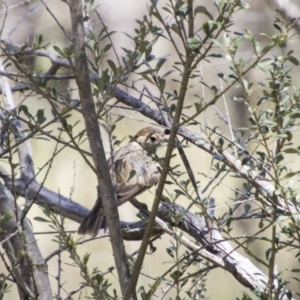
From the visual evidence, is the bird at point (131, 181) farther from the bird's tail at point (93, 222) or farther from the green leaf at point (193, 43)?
the green leaf at point (193, 43)

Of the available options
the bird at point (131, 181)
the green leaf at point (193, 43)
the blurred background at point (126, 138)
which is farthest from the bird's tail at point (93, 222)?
the blurred background at point (126, 138)

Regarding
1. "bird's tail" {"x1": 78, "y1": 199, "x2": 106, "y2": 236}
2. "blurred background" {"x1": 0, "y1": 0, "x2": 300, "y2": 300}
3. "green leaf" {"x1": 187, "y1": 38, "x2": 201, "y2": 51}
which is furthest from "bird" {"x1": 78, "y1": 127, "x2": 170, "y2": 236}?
"green leaf" {"x1": 187, "y1": 38, "x2": 201, "y2": 51}

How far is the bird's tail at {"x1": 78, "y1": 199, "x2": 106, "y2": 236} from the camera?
300 cm

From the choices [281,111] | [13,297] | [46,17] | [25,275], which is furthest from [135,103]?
[13,297]

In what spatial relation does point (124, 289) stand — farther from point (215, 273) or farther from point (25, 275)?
point (215, 273)

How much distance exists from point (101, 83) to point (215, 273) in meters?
4.86

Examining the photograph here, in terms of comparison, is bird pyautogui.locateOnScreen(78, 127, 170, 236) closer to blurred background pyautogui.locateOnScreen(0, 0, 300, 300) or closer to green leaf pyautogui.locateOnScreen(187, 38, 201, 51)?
blurred background pyautogui.locateOnScreen(0, 0, 300, 300)

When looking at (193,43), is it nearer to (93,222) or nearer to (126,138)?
(93,222)

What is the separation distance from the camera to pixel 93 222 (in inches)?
121

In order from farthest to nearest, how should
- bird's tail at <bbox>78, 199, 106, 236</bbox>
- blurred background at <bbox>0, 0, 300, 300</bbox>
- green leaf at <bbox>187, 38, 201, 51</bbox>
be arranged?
blurred background at <bbox>0, 0, 300, 300</bbox>
bird's tail at <bbox>78, 199, 106, 236</bbox>
green leaf at <bbox>187, 38, 201, 51</bbox>

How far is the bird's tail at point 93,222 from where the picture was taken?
3.00 meters

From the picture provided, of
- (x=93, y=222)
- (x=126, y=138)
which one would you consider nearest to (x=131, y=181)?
(x=93, y=222)

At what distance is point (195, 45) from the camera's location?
140 centimetres

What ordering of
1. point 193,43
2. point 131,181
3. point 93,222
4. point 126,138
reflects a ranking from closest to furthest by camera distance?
point 193,43
point 93,222
point 131,181
point 126,138
